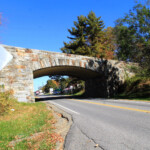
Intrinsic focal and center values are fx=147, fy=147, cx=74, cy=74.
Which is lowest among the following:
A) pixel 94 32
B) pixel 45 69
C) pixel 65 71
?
pixel 45 69

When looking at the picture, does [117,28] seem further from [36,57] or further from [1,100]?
[1,100]

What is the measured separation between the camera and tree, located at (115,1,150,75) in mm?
14478

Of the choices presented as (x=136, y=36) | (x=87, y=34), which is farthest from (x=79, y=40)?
(x=136, y=36)

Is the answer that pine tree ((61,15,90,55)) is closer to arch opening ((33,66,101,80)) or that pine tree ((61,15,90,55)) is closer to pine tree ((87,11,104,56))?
pine tree ((87,11,104,56))

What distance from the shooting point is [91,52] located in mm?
32406

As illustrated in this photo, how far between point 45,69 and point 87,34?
20003 millimetres

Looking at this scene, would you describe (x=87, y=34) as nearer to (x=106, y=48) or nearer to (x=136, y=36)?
(x=106, y=48)

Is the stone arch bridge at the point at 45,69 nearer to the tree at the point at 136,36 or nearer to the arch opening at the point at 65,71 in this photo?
the arch opening at the point at 65,71

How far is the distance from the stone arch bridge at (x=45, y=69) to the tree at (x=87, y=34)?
11.4m

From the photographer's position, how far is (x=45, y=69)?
57.9ft

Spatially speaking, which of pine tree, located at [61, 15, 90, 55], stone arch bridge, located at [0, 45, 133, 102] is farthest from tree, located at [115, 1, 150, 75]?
pine tree, located at [61, 15, 90, 55]

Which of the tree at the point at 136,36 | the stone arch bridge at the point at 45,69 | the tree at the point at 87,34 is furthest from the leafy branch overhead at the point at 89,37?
the tree at the point at 136,36

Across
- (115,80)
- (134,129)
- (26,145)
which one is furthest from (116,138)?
(115,80)

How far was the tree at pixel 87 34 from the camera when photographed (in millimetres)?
32844
